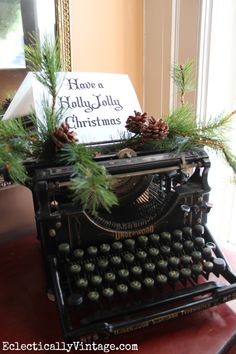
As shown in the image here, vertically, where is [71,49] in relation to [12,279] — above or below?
above

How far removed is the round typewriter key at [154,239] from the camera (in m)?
0.71

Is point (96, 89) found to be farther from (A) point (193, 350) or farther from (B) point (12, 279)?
(A) point (193, 350)

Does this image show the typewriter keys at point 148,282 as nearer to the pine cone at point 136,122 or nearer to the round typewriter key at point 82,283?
the round typewriter key at point 82,283

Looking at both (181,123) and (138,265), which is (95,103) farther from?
(138,265)

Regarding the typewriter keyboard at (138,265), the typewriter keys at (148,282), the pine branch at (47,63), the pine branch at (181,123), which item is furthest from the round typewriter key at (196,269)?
the pine branch at (47,63)

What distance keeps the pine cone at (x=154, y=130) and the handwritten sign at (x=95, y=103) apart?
0.31 feet

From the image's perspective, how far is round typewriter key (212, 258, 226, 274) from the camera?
693 mm

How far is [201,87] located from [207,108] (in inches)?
3.3

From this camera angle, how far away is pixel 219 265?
2.27 feet

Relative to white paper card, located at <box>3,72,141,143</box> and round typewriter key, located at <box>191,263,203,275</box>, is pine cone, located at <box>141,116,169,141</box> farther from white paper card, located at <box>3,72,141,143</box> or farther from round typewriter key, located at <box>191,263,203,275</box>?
round typewriter key, located at <box>191,263,203,275</box>

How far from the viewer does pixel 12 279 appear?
0.78m

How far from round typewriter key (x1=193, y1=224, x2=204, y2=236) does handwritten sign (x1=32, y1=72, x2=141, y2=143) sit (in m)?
0.30

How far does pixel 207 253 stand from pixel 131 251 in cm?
18

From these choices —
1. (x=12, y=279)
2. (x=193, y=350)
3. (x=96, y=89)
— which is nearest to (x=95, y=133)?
(x=96, y=89)
